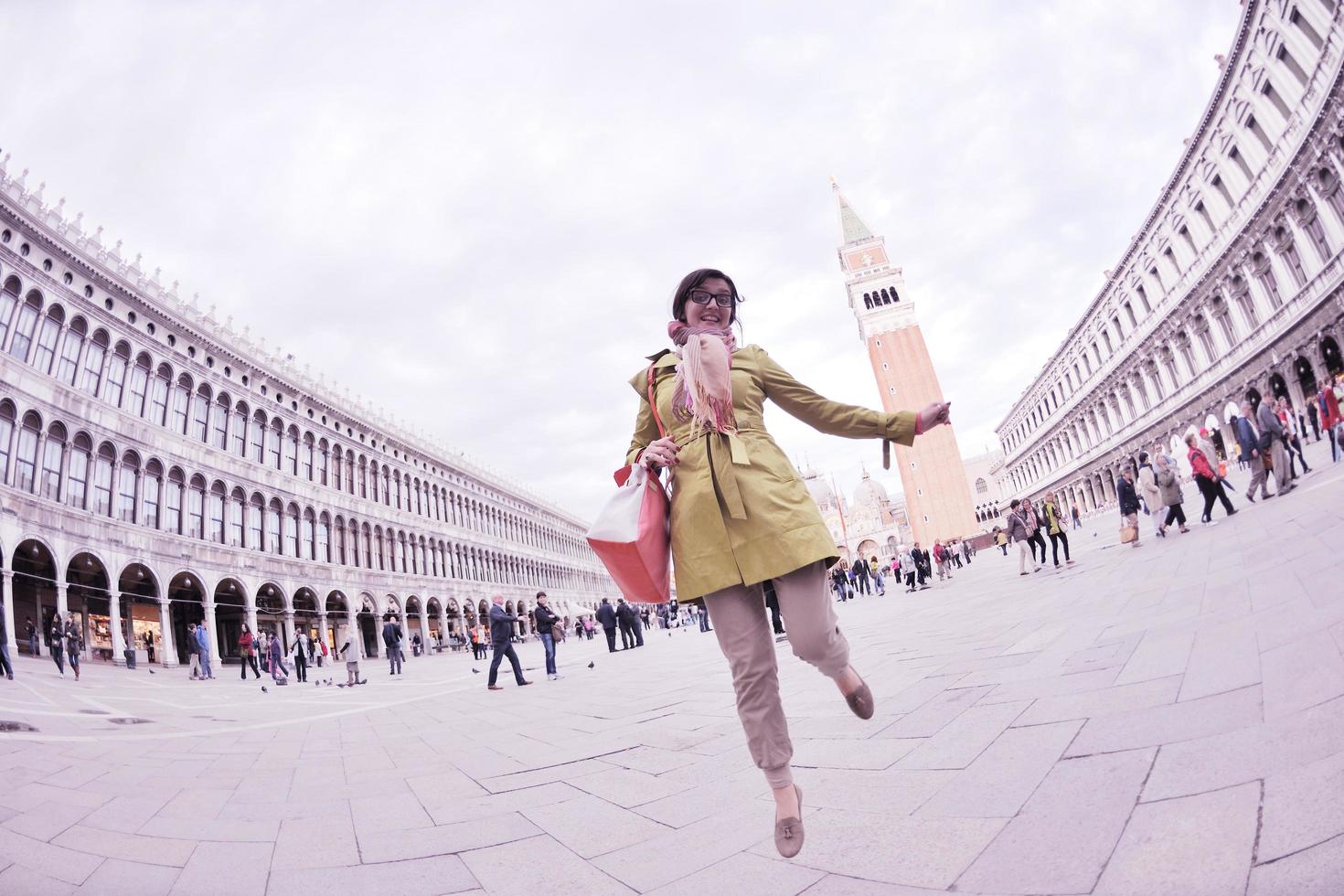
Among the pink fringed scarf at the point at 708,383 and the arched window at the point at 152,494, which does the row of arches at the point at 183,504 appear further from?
the pink fringed scarf at the point at 708,383

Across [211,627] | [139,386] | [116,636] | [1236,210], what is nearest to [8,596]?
[116,636]

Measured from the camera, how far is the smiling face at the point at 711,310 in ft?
8.93

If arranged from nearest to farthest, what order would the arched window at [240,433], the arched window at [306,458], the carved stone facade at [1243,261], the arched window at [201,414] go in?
the carved stone facade at [1243,261] → the arched window at [201,414] → the arched window at [240,433] → the arched window at [306,458]

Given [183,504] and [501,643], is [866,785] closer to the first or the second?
[501,643]

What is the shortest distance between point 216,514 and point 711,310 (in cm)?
3303

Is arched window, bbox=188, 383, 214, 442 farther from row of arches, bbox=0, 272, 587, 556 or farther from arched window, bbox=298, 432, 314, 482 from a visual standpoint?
arched window, bbox=298, 432, 314, 482

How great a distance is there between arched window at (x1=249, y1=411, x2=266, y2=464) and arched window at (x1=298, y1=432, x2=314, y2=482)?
2.63 meters

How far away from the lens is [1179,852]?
1.52 meters

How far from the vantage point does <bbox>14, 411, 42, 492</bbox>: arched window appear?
67.7 ft

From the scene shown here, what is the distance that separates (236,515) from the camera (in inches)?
1178

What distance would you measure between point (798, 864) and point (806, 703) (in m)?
2.78

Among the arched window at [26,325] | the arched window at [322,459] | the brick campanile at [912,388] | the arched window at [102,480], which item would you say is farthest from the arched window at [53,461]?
the brick campanile at [912,388]

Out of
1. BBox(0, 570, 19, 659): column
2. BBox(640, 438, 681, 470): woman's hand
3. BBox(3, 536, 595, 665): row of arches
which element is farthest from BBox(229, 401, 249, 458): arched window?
BBox(640, 438, 681, 470): woman's hand

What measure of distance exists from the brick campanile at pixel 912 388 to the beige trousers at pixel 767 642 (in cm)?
5938
